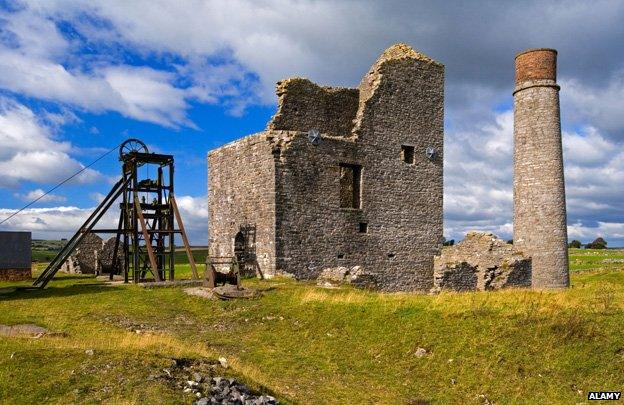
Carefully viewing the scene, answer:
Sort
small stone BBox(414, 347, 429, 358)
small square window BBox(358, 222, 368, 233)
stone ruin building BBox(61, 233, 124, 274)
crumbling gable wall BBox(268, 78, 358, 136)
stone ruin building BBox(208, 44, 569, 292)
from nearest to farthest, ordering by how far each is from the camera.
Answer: small stone BBox(414, 347, 429, 358) → stone ruin building BBox(208, 44, 569, 292) → small square window BBox(358, 222, 368, 233) → crumbling gable wall BBox(268, 78, 358, 136) → stone ruin building BBox(61, 233, 124, 274)

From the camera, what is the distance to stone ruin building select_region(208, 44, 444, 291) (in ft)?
72.0

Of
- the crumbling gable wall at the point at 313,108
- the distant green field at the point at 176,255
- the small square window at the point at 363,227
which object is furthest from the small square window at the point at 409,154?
the distant green field at the point at 176,255

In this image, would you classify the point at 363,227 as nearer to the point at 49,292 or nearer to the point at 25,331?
the point at 49,292

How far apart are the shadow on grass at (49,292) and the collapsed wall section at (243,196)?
5.82 metres

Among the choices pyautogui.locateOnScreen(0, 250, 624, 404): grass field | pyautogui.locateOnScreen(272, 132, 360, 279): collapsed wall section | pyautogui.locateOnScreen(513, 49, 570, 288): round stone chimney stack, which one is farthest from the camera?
pyautogui.locateOnScreen(513, 49, 570, 288): round stone chimney stack

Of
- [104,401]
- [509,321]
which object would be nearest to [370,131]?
[509,321]

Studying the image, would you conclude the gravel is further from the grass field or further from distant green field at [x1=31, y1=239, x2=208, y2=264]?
distant green field at [x1=31, y1=239, x2=208, y2=264]

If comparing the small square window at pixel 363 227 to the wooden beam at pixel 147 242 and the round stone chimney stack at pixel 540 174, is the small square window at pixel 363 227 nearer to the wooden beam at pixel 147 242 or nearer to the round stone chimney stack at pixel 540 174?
the round stone chimney stack at pixel 540 174

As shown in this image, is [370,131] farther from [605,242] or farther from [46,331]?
[605,242]

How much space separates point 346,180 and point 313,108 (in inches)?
147

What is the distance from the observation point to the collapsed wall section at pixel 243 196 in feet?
71.5

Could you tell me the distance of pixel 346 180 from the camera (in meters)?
24.0

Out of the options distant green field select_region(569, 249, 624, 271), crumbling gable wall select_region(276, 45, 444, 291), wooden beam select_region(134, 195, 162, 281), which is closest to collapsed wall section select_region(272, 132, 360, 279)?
crumbling gable wall select_region(276, 45, 444, 291)

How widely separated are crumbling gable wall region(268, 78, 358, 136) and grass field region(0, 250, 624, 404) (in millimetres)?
10149
